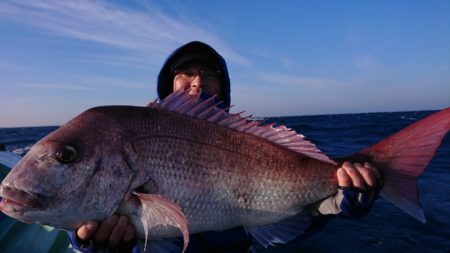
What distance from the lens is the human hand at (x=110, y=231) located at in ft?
7.08

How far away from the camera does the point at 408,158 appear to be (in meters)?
2.60

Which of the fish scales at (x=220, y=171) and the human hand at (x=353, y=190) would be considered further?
the human hand at (x=353, y=190)

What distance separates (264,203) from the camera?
97.7 inches

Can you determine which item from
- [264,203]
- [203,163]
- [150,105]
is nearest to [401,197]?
[264,203]

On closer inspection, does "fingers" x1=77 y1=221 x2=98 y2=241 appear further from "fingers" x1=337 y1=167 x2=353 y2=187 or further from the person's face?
the person's face

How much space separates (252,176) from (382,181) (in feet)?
3.47

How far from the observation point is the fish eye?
2.07 meters

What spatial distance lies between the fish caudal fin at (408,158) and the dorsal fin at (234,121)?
449mm

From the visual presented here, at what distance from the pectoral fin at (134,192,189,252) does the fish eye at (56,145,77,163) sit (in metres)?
0.45

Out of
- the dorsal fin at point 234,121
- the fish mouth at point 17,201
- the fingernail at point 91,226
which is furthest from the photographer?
the dorsal fin at point 234,121

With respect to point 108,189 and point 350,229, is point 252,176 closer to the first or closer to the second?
point 108,189

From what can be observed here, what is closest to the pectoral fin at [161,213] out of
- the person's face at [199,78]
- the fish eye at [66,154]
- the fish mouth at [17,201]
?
the fish eye at [66,154]

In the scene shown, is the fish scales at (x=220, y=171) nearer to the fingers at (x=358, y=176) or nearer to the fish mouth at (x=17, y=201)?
the fingers at (x=358, y=176)

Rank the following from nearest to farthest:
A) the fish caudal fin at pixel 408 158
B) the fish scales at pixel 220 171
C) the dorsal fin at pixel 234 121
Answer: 1. the fish scales at pixel 220 171
2. the fish caudal fin at pixel 408 158
3. the dorsal fin at pixel 234 121
